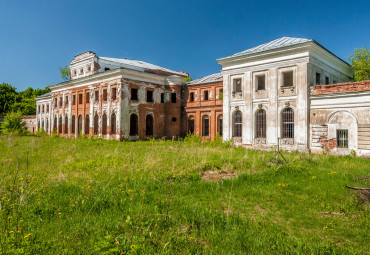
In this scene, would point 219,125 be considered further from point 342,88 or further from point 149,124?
point 342,88

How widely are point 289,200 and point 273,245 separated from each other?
2.67 m

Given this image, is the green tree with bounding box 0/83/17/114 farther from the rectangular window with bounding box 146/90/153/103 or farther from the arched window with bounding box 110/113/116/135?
the rectangular window with bounding box 146/90/153/103

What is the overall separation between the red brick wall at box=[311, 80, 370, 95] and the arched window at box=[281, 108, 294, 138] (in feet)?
6.73

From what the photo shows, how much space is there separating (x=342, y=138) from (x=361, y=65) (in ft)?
34.7

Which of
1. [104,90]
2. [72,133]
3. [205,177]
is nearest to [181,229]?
[205,177]

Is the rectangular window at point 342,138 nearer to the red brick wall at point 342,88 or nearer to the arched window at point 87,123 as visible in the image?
the red brick wall at point 342,88

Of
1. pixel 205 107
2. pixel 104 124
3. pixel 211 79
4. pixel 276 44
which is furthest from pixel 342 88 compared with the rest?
pixel 104 124

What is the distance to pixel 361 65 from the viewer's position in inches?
845

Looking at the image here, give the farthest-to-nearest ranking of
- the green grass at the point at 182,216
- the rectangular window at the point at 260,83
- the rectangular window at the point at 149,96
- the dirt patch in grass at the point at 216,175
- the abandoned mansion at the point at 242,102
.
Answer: the rectangular window at the point at 149,96 → the rectangular window at the point at 260,83 → the abandoned mansion at the point at 242,102 → the dirt patch in grass at the point at 216,175 → the green grass at the point at 182,216

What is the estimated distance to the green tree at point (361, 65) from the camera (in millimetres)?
21406

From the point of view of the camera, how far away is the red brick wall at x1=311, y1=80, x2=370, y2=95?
14.3 m

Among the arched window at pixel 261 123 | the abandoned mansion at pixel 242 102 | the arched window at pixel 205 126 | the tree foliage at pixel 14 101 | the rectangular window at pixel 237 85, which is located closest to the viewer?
the abandoned mansion at pixel 242 102

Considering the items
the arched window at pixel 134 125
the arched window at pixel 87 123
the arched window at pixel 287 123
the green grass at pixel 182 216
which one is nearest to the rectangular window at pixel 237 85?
the arched window at pixel 287 123

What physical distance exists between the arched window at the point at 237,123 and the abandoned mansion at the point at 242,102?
0.28 ft
